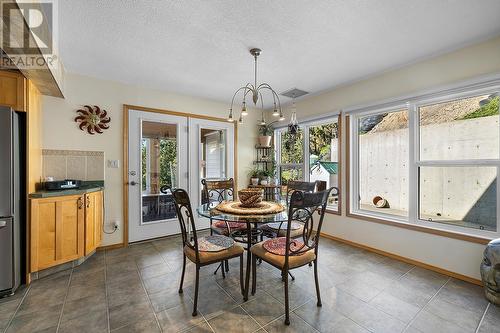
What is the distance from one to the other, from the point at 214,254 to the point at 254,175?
276 cm

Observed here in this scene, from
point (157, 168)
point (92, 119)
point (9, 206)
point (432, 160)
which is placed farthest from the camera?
point (157, 168)

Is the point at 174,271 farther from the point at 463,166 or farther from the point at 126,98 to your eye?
the point at 463,166

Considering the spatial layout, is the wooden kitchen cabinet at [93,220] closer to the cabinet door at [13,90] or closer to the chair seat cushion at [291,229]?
the cabinet door at [13,90]

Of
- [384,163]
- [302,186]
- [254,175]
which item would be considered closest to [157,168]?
[254,175]

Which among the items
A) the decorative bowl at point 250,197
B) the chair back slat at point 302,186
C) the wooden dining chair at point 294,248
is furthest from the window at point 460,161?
the decorative bowl at point 250,197

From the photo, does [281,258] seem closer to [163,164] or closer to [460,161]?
[460,161]

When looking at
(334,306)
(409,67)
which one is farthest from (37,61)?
(409,67)

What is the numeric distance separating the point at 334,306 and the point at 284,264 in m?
0.61

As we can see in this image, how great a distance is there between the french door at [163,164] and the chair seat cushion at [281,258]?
171 cm

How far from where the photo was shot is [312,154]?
407cm

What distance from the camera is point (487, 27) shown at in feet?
6.48

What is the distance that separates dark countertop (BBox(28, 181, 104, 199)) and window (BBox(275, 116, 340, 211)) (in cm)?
301

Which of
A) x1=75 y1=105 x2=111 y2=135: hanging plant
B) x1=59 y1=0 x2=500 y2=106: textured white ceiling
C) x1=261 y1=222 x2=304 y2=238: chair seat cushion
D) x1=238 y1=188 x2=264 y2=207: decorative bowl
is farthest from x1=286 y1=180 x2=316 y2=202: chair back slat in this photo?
x1=75 y1=105 x2=111 y2=135: hanging plant

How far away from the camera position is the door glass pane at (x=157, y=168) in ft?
11.4
